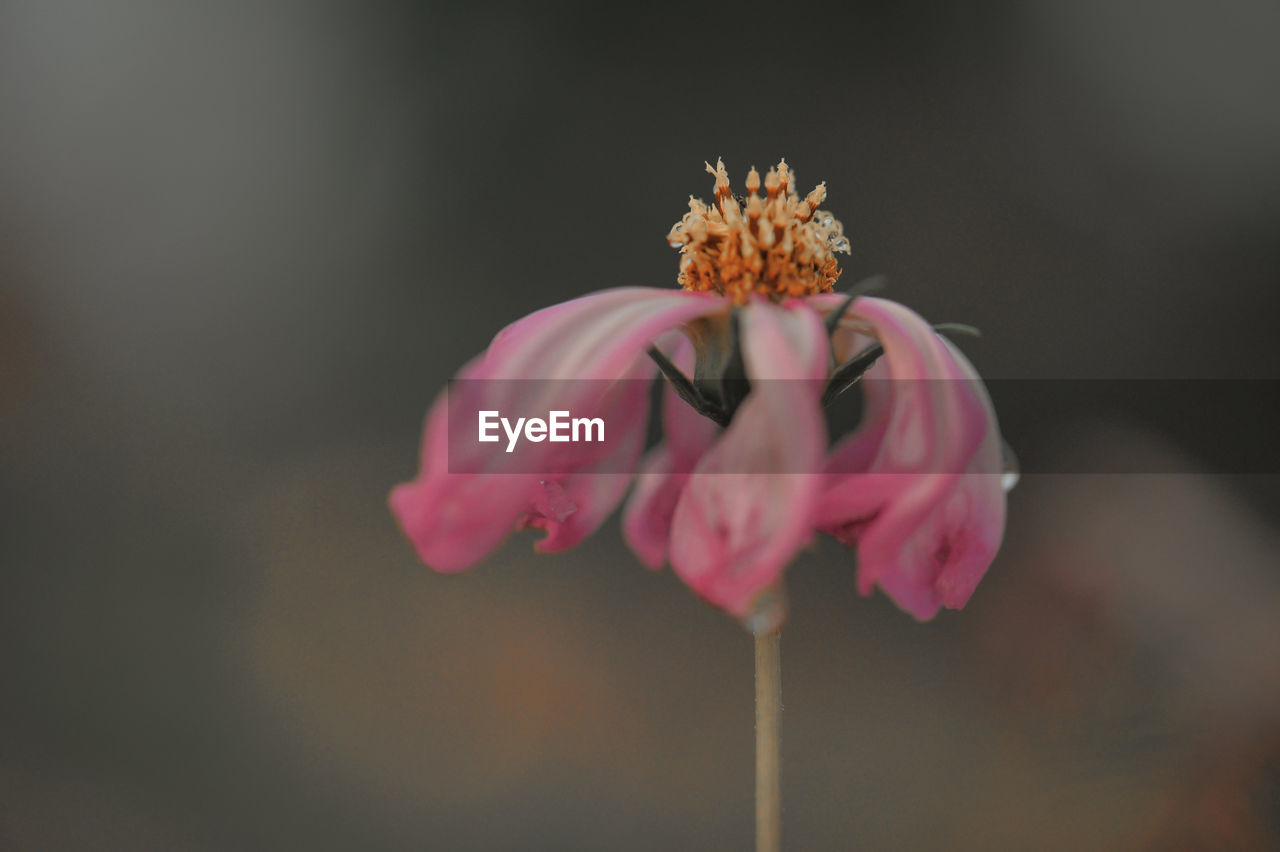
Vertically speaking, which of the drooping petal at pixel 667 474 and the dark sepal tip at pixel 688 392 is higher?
the dark sepal tip at pixel 688 392

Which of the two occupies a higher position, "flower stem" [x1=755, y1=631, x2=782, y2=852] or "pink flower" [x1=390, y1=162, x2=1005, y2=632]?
"pink flower" [x1=390, y1=162, x2=1005, y2=632]

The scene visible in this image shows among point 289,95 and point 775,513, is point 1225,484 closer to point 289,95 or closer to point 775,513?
point 775,513

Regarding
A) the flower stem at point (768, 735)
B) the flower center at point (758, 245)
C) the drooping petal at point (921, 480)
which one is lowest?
the flower stem at point (768, 735)

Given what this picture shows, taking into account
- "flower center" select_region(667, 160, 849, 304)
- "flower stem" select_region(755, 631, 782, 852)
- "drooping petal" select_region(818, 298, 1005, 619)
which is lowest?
"flower stem" select_region(755, 631, 782, 852)

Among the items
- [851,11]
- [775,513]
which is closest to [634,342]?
[775,513]
